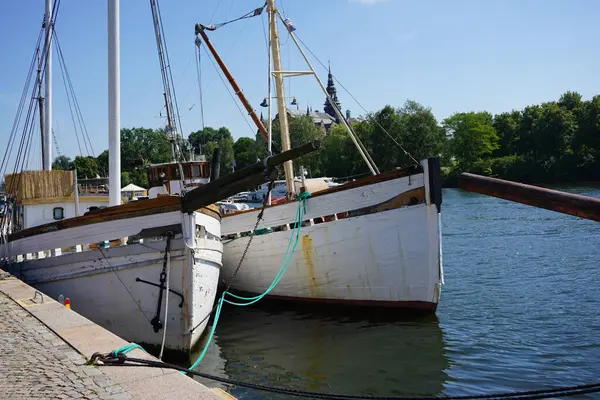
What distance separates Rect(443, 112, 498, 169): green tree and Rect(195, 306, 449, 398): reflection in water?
7472 cm

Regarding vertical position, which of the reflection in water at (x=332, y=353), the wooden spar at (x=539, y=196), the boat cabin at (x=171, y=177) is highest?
the boat cabin at (x=171, y=177)

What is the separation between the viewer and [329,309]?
1255 centimetres

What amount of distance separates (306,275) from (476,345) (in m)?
4.14

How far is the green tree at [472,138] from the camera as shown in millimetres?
85562

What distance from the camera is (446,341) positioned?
1020cm

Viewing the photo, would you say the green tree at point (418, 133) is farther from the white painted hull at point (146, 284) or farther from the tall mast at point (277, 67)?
the white painted hull at point (146, 284)

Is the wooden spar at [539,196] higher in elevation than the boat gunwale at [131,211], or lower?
higher

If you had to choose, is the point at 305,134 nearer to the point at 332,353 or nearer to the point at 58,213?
the point at 58,213

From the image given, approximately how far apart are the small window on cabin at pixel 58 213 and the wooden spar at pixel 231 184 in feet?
19.6

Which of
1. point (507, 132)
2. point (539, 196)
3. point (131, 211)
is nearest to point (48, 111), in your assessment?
point (131, 211)

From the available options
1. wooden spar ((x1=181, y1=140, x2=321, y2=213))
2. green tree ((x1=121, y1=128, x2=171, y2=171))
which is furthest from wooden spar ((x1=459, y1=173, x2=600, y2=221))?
green tree ((x1=121, y1=128, x2=171, y2=171))

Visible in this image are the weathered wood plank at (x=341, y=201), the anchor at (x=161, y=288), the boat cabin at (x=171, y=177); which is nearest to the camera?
the anchor at (x=161, y=288)

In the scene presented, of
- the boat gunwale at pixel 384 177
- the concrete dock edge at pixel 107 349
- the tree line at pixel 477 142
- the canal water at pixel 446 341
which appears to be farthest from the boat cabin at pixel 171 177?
the tree line at pixel 477 142

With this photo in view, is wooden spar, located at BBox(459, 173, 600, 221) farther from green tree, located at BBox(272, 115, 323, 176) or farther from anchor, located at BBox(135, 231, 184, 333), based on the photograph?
green tree, located at BBox(272, 115, 323, 176)
